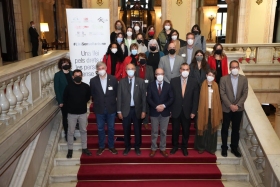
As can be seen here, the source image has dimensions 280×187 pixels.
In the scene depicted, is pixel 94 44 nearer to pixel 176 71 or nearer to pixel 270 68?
pixel 176 71

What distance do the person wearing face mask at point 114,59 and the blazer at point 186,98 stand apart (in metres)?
1.42

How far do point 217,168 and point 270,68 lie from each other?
17.5ft

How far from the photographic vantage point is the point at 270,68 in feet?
30.8

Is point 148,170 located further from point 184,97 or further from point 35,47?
point 35,47

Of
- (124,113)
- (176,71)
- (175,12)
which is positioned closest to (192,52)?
(176,71)

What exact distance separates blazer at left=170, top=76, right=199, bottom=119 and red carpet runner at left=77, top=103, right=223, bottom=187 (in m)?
0.90

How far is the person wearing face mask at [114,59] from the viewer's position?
235 inches

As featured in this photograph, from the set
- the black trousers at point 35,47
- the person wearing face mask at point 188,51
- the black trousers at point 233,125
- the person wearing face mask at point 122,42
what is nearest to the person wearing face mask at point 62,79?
the person wearing face mask at point 122,42

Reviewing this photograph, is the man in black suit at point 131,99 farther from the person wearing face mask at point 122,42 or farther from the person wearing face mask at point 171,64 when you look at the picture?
the person wearing face mask at point 122,42

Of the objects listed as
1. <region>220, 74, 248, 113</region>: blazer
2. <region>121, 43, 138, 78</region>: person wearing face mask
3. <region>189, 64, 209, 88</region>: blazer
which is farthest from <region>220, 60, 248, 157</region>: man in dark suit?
<region>121, 43, 138, 78</region>: person wearing face mask

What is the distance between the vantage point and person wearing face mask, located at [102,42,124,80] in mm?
5977

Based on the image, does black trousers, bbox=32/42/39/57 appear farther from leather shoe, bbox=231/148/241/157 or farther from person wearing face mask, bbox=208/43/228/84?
leather shoe, bbox=231/148/241/157

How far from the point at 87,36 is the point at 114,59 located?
28.8 inches

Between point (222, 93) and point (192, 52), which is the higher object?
point (192, 52)
